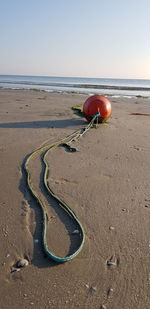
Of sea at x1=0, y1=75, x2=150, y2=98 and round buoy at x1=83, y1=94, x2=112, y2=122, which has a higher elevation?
sea at x1=0, y1=75, x2=150, y2=98

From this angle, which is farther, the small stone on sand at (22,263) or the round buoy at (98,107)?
the round buoy at (98,107)

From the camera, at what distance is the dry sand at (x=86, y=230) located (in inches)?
58.6

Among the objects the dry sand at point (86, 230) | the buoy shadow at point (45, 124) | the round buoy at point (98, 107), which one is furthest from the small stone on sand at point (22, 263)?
the round buoy at point (98, 107)

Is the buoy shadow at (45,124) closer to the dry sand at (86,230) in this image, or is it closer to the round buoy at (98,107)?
the round buoy at (98,107)

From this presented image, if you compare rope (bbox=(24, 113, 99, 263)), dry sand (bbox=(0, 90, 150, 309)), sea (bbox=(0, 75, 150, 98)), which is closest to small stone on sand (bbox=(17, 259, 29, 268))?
dry sand (bbox=(0, 90, 150, 309))

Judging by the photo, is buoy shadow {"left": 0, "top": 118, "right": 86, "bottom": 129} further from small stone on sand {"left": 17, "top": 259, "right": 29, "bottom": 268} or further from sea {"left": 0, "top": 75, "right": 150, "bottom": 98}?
sea {"left": 0, "top": 75, "right": 150, "bottom": 98}

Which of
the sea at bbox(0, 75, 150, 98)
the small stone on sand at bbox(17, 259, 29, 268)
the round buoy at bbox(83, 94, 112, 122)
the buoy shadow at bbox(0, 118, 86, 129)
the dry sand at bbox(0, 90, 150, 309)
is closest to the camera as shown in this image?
the dry sand at bbox(0, 90, 150, 309)

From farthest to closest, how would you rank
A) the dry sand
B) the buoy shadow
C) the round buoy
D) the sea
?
the sea
the round buoy
the buoy shadow
the dry sand

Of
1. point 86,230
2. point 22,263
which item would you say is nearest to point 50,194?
point 86,230

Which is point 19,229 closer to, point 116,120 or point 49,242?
point 49,242

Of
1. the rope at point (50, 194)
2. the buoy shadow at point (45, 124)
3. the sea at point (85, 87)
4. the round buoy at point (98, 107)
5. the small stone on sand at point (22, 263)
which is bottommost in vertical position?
the small stone on sand at point (22, 263)

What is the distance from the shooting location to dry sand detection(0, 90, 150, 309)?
1.49 meters

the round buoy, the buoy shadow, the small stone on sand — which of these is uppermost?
the round buoy

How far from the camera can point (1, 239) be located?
191 centimetres
